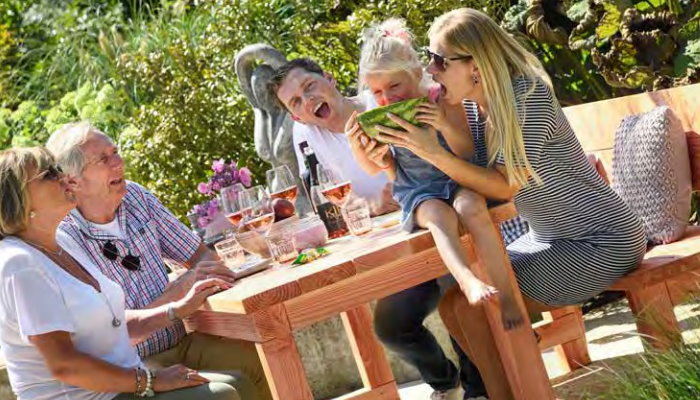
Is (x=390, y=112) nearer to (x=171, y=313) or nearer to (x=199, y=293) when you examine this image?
(x=199, y=293)

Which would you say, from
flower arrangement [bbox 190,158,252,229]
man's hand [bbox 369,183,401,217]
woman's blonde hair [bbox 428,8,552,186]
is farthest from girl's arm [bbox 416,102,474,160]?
flower arrangement [bbox 190,158,252,229]

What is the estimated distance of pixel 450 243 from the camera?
400 centimetres

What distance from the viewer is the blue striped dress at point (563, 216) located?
430 cm

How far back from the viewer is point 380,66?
443cm

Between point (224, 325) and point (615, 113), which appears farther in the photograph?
point (615, 113)

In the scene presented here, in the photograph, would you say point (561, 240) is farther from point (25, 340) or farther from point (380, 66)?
point (25, 340)

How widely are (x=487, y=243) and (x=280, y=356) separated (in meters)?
0.78

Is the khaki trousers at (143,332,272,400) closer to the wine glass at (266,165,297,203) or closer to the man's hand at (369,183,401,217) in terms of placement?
the wine glass at (266,165,297,203)

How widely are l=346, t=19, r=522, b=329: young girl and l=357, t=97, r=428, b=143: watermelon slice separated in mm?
30

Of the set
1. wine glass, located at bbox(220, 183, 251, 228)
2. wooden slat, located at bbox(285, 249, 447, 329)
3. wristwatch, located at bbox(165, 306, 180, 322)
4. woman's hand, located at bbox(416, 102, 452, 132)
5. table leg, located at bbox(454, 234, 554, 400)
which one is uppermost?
woman's hand, located at bbox(416, 102, 452, 132)

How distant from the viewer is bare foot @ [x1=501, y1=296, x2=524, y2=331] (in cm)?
418

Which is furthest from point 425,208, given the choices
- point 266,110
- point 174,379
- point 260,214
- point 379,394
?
point 266,110

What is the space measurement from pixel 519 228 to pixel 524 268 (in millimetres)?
592

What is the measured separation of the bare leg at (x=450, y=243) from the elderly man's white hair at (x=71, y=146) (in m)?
1.45
